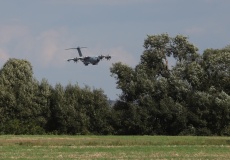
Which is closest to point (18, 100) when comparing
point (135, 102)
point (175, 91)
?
point (135, 102)

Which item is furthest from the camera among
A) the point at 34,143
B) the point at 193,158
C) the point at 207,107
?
the point at 207,107

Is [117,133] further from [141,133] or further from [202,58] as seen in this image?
[202,58]

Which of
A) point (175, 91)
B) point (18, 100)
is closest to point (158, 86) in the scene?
point (175, 91)

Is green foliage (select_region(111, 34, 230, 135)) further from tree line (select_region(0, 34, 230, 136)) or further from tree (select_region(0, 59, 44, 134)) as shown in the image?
tree (select_region(0, 59, 44, 134))

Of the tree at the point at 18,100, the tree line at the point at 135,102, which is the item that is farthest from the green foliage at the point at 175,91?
the tree at the point at 18,100

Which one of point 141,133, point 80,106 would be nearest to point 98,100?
point 80,106

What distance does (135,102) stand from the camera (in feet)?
283

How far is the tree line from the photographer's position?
8131 cm

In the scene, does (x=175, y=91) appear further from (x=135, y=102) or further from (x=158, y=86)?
(x=135, y=102)

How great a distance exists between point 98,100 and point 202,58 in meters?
17.2

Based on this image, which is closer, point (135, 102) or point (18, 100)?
point (18, 100)

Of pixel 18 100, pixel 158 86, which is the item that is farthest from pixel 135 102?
pixel 18 100

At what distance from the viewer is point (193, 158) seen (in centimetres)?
3494

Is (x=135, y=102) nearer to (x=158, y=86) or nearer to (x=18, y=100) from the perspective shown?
(x=158, y=86)
